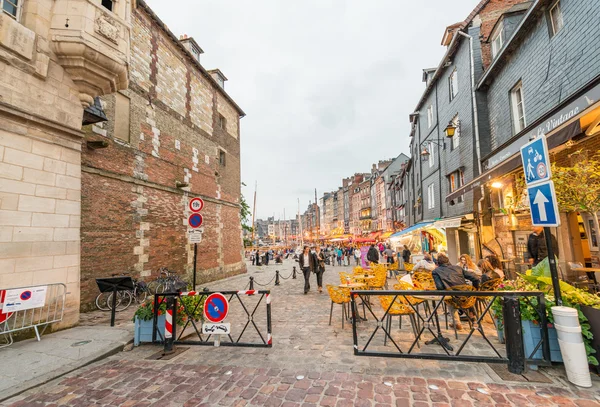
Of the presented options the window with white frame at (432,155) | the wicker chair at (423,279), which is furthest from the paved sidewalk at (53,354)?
the window with white frame at (432,155)

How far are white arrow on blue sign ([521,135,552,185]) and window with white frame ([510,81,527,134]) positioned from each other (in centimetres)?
726

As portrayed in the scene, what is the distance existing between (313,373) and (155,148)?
11911mm

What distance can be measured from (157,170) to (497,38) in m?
15.9

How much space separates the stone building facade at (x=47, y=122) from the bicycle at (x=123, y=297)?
2514 millimetres

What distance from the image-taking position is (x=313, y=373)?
3965 mm

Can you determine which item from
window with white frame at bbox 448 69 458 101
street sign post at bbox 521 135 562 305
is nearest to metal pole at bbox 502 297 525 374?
street sign post at bbox 521 135 562 305

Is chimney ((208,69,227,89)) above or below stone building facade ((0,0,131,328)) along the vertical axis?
above

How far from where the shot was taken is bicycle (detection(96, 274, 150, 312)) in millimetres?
8797

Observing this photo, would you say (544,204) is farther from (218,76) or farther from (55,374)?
(218,76)

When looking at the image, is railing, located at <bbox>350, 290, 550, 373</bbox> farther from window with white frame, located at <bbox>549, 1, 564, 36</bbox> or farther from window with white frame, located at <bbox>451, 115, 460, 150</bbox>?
window with white frame, located at <bbox>451, 115, 460, 150</bbox>

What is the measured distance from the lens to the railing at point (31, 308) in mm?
5168

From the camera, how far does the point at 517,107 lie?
999 centimetres

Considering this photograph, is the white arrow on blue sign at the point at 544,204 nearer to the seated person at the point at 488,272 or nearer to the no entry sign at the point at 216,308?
the seated person at the point at 488,272

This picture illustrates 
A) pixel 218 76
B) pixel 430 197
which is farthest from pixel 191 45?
pixel 430 197
